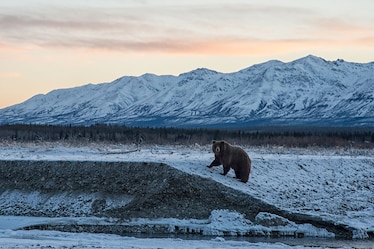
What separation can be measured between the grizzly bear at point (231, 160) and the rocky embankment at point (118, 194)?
6.68ft

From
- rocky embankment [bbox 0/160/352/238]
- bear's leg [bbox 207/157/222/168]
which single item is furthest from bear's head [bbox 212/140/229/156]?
rocky embankment [bbox 0/160/352/238]

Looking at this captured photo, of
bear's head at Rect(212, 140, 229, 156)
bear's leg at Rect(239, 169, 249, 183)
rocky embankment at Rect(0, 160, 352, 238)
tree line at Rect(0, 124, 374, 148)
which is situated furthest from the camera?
tree line at Rect(0, 124, 374, 148)

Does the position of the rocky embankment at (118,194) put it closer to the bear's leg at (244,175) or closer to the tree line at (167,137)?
the bear's leg at (244,175)

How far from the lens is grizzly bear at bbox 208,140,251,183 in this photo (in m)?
31.9

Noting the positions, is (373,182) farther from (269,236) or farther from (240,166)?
(269,236)

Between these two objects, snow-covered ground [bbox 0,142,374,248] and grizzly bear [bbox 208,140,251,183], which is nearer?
snow-covered ground [bbox 0,142,374,248]

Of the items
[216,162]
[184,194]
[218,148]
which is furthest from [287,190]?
[184,194]

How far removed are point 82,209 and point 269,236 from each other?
7.89 meters

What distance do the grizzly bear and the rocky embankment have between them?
6.68 feet

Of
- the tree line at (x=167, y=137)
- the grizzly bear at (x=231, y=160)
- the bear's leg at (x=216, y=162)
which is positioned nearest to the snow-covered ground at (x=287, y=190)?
the bear's leg at (x=216, y=162)

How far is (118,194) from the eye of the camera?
30109mm

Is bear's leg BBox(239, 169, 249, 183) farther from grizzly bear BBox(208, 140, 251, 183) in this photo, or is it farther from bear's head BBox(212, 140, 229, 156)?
bear's head BBox(212, 140, 229, 156)

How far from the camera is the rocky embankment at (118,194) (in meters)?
28.3

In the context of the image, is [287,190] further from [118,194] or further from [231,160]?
[118,194]
